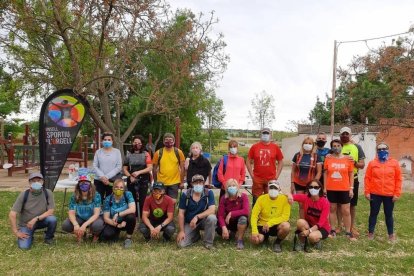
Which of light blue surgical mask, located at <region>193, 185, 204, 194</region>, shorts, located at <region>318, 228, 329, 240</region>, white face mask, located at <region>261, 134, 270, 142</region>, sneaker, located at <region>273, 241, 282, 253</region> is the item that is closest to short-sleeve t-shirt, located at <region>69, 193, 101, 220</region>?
light blue surgical mask, located at <region>193, 185, 204, 194</region>

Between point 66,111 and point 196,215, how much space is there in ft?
12.3

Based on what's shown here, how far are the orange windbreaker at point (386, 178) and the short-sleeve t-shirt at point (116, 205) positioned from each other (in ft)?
13.0

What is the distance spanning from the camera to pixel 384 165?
6.73 metres

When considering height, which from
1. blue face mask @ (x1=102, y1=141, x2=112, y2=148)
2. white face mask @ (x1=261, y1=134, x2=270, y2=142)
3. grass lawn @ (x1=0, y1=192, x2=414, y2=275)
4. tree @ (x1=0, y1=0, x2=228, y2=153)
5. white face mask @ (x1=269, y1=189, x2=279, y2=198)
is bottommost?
grass lawn @ (x1=0, y1=192, x2=414, y2=275)

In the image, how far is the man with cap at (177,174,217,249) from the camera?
6.24 metres

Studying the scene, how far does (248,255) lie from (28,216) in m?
3.33

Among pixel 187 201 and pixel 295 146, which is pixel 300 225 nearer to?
pixel 187 201

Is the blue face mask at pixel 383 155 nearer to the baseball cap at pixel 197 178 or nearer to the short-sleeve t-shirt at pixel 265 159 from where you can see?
the short-sleeve t-shirt at pixel 265 159

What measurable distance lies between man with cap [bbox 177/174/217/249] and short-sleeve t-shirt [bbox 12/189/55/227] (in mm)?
2049

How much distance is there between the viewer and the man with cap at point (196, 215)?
20.5 ft

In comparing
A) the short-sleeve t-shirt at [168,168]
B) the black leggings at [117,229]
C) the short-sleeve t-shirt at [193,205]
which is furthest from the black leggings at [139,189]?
the short-sleeve t-shirt at [193,205]

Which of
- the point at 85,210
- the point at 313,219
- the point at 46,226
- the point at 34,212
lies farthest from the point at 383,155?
the point at 34,212

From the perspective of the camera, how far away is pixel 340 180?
6750 mm

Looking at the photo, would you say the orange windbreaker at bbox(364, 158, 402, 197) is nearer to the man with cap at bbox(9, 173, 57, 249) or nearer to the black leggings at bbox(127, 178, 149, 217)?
the black leggings at bbox(127, 178, 149, 217)
